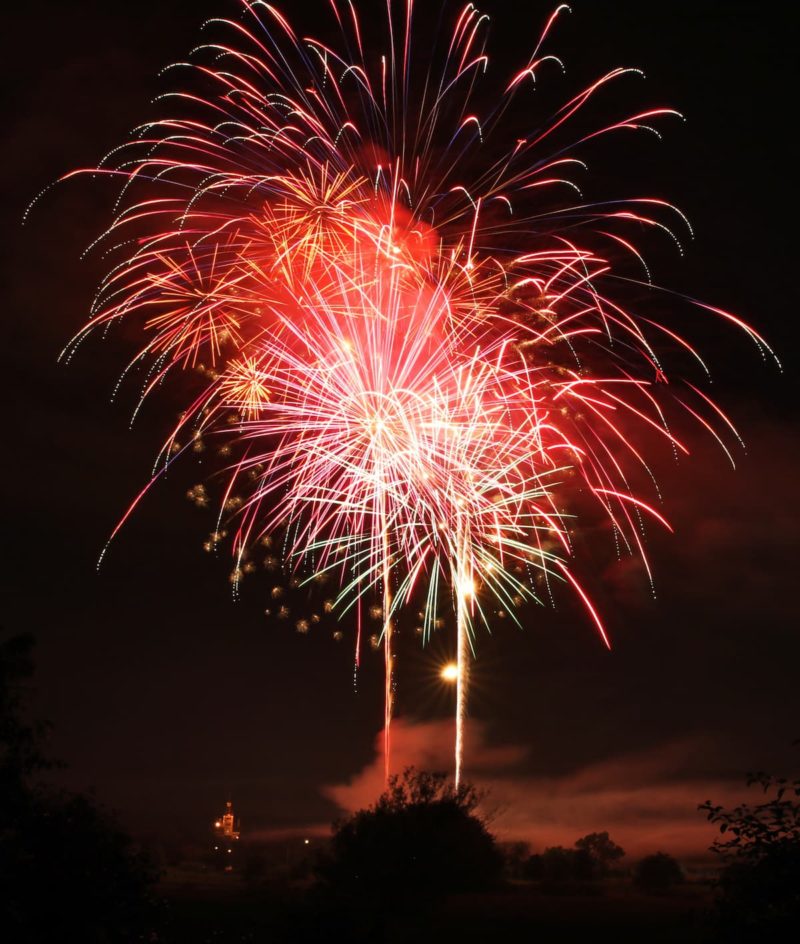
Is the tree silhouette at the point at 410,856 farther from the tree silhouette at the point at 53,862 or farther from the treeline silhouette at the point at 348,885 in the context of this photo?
the tree silhouette at the point at 53,862

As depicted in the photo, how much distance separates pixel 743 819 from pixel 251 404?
53.6 feet

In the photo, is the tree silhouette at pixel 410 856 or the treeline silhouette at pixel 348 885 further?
the tree silhouette at pixel 410 856

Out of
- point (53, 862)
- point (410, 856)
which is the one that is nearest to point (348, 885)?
point (410, 856)

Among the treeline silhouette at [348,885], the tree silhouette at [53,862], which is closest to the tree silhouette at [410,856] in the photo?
the treeline silhouette at [348,885]

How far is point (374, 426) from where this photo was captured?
23.7 m

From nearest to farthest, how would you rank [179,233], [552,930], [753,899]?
1. [753,899]
2. [179,233]
3. [552,930]

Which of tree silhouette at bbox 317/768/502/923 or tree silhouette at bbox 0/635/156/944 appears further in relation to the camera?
tree silhouette at bbox 317/768/502/923

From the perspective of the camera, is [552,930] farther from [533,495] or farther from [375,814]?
[533,495]

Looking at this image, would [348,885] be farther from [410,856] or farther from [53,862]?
[53,862]

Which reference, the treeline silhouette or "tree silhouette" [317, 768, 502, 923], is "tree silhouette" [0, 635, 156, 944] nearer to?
the treeline silhouette

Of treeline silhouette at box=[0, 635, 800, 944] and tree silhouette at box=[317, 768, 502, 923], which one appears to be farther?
tree silhouette at box=[317, 768, 502, 923]

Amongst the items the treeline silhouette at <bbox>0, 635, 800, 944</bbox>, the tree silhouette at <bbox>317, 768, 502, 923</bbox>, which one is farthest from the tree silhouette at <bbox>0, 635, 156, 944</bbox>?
the tree silhouette at <bbox>317, 768, 502, 923</bbox>

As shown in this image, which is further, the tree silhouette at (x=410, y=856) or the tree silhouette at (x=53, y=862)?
the tree silhouette at (x=410, y=856)

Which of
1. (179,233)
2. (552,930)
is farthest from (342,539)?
(552,930)
